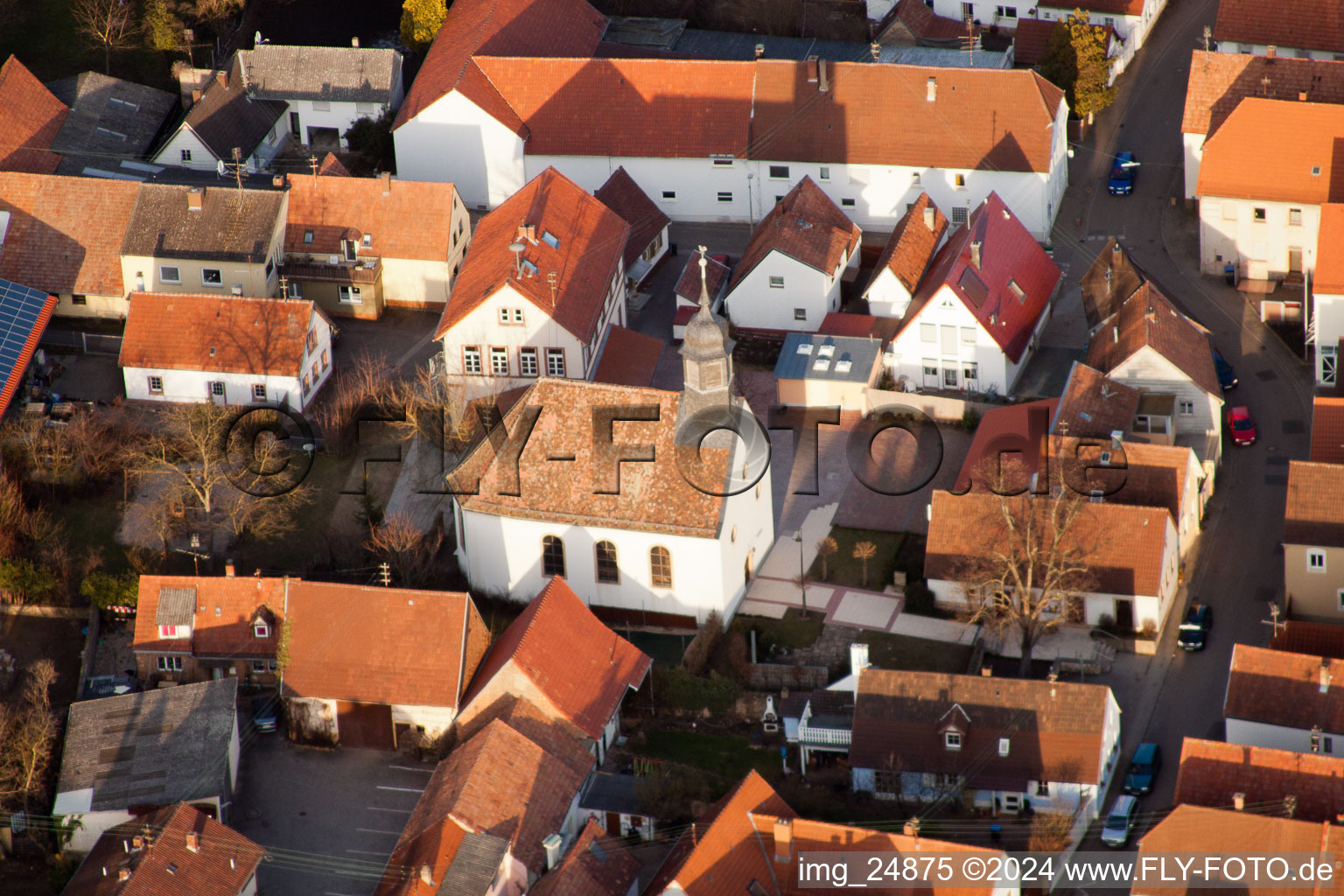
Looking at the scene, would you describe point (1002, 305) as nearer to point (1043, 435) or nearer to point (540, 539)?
point (1043, 435)

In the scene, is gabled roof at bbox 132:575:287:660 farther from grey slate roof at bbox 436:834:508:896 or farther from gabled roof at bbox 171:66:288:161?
gabled roof at bbox 171:66:288:161

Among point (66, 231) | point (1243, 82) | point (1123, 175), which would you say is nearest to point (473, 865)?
point (66, 231)

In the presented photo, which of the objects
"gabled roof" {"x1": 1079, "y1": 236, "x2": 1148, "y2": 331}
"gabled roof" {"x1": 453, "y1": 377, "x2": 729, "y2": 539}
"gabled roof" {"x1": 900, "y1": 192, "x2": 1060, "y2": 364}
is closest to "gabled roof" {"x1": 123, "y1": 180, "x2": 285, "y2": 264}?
"gabled roof" {"x1": 453, "y1": 377, "x2": 729, "y2": 539}

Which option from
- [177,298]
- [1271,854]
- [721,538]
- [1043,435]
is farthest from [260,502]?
[1271,854]

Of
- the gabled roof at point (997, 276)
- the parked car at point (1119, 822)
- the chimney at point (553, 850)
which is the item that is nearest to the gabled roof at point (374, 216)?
the gabled roof at point (997, 276)

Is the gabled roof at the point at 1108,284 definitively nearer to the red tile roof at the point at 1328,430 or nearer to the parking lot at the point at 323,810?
the red tile roof at the point at 1328,430

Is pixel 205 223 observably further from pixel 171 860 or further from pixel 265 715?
pixel 171 860
